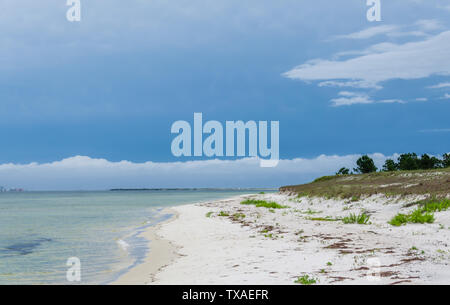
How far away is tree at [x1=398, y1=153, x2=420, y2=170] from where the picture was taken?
101438 mm

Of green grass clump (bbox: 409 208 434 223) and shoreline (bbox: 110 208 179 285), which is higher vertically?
green grass clump (bbox: 409 208 434 223)

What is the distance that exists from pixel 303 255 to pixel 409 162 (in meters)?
101

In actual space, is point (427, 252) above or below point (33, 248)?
above

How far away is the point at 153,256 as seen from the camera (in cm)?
1691

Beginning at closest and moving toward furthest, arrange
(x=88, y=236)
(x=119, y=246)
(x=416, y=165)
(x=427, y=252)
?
(x=427, y=252)
(x=119, y=246)
(x=88, y=236)
(x=416, y=165)

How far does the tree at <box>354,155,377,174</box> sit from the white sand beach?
302ft

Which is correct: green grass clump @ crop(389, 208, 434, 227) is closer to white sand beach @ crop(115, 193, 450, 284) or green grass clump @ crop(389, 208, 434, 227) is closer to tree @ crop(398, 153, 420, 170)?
→ white sand beach @ crop(115, 193, 450, 284)

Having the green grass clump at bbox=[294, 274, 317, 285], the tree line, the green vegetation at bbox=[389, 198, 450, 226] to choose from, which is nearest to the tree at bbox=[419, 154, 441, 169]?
the tree line

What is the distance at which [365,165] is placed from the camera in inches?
4387

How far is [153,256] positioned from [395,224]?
12966 millimetres

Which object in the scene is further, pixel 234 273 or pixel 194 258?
pixel 194 258
